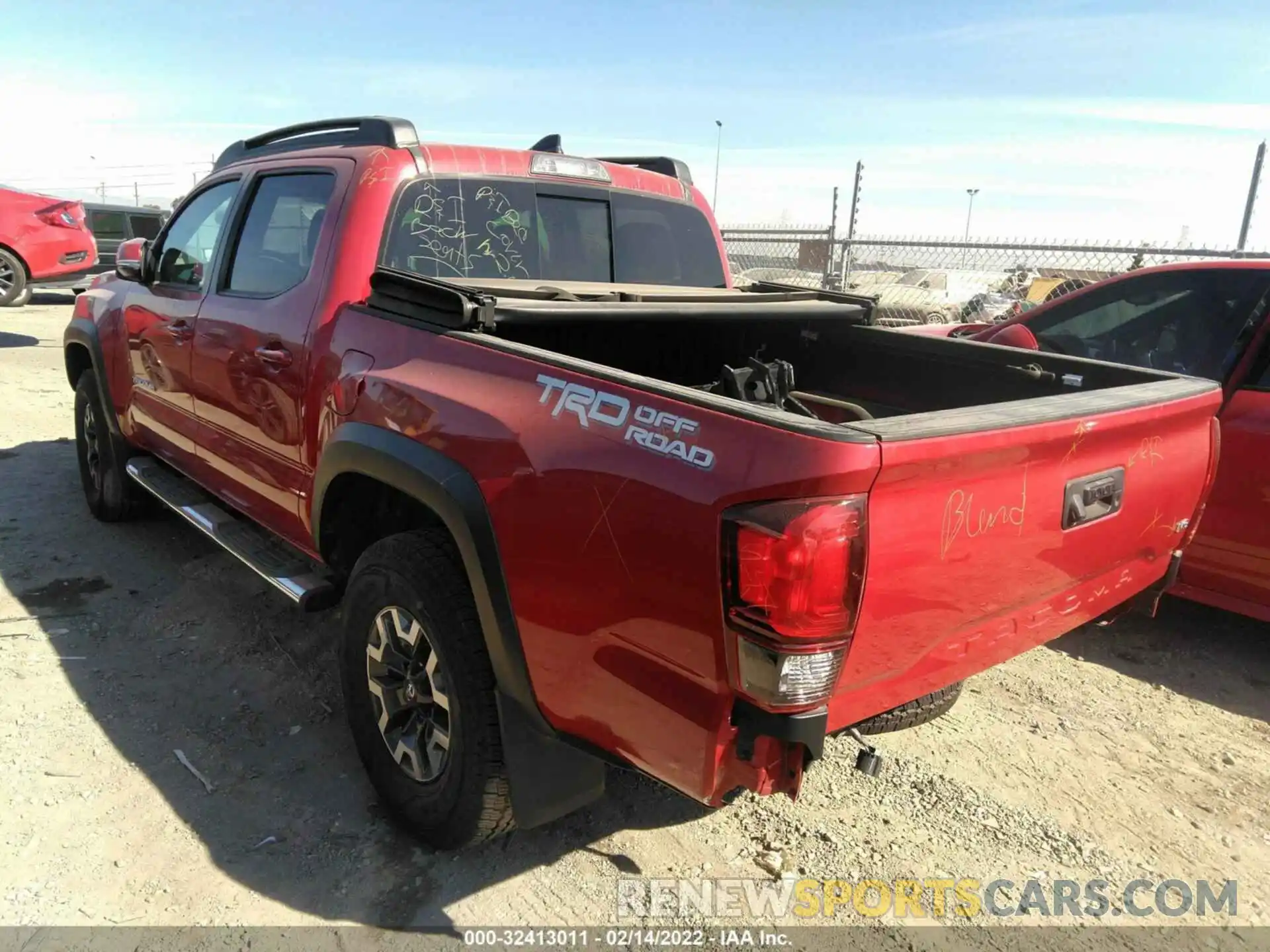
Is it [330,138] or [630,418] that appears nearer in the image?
[630,418]

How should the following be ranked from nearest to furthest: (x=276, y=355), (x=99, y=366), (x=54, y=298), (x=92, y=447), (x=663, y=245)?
(x=276, y=355)
(x=663, y=245)
(x=99, y=366)
(x=92, y=447)
(x=54, y=298)

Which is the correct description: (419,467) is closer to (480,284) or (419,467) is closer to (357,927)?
(480,284)

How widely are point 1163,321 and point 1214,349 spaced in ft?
1.14

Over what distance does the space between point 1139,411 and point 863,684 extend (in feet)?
3.65

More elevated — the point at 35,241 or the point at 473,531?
the point at 35,241

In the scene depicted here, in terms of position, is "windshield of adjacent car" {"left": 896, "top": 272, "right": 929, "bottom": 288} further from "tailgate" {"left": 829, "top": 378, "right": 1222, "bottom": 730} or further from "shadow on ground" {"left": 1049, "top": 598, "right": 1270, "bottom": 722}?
"tailgate" {"left": 829, "top": 378, "right": 1222, "bottom": 730}

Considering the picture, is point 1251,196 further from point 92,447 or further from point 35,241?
point 35,241

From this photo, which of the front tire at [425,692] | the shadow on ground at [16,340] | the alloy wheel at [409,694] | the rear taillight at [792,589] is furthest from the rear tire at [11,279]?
the rear taillight at [792,589]

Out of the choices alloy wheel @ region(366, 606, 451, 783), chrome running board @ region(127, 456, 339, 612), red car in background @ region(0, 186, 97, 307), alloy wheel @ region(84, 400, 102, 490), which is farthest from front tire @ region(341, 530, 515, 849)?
red car in background @ region(0, 186, 97, 307)

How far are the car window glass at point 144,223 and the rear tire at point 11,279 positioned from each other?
2.93m

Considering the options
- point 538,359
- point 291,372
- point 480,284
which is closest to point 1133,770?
point 538,359

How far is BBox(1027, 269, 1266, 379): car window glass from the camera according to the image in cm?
409

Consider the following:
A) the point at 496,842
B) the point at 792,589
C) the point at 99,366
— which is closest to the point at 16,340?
the point at 99,366

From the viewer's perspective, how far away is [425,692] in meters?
2.54
